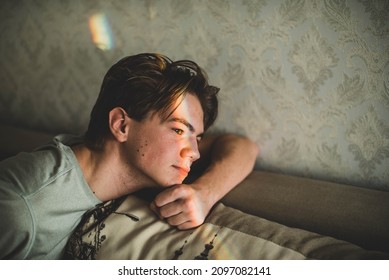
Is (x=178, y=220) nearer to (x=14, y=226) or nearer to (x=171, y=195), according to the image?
(x=171, y=195)

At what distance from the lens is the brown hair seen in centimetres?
85

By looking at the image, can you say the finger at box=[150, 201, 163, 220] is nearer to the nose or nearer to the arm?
the arm

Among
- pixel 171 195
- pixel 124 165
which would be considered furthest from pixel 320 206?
pixel 124 165

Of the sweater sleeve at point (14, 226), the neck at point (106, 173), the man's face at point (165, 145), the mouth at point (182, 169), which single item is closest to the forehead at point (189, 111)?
the man's face at point (165, 145)

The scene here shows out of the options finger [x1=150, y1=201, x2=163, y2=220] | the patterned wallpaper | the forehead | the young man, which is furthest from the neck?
the patterned wallpaper

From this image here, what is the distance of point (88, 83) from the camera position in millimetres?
1281

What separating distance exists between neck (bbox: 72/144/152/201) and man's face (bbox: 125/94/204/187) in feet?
0.16

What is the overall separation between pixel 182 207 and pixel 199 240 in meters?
0.09

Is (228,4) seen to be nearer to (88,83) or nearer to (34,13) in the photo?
(88,83)

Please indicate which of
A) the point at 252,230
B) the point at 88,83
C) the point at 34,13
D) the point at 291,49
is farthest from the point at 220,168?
the point at 34,13

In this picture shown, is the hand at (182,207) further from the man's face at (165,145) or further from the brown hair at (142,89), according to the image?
the brown hair at (142,89)

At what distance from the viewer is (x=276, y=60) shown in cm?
96

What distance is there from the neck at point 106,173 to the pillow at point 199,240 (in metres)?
0.08

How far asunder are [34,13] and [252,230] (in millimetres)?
1310
